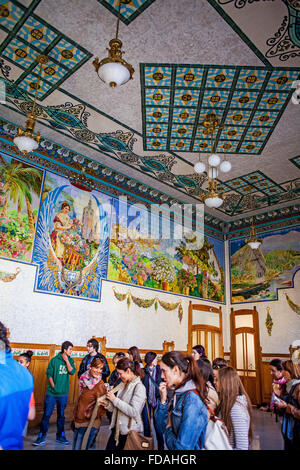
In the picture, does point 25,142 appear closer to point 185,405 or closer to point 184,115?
point 184,115

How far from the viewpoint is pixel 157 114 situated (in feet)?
26.9

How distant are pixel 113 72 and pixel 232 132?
5.01 metres

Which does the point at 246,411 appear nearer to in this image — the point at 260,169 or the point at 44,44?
the point at 44,44

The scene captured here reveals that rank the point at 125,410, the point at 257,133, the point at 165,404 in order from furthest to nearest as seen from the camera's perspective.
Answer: the point at 257,133, the point at 125,410, the point at 165,404

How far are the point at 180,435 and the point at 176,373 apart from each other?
17.4 inches

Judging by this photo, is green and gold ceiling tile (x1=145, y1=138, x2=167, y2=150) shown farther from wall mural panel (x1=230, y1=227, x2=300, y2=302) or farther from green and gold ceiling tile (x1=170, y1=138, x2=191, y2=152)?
wall mural panel (x1=230, y1=227, x2=300, y2=302)

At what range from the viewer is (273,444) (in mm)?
6383

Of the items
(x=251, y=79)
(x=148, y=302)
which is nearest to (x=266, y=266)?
(x=148, y=302)

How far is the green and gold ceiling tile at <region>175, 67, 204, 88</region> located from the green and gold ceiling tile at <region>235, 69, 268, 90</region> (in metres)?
0.85

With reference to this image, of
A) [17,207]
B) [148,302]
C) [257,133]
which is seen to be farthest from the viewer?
[148,302]

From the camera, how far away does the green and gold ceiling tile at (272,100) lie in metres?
7.47

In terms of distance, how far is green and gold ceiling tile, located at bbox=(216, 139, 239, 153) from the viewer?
9.16 m

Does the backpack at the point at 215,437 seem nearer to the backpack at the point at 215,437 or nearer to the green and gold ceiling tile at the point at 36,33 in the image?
the backpack at the point at 215,437
